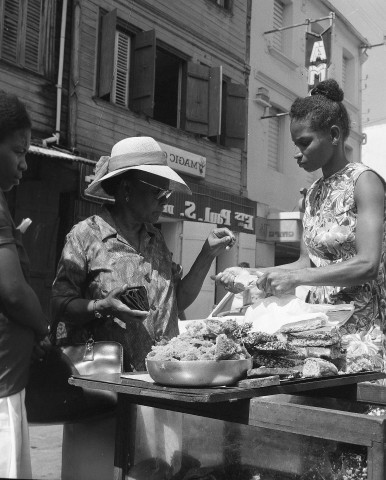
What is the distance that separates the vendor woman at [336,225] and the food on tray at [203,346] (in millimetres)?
468

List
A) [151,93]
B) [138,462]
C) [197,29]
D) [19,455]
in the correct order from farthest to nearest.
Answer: [197,29] < [151,93] < [138,462] < [19,455]

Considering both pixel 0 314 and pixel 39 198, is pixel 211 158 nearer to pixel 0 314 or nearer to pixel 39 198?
pixel 39 198

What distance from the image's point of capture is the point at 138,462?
1.82m

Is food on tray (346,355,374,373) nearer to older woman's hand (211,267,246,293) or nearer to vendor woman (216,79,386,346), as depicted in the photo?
vendor woman (216,79,386,346)

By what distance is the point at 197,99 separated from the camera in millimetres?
12094

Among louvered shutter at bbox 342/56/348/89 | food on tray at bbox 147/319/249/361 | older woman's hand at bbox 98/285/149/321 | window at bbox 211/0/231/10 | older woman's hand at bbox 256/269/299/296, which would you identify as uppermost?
louvered shutter at bbox 342/56/348/89

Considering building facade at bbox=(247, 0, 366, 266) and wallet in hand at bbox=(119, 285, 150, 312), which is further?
building facade at bbox=(247, 0, 366, 266)

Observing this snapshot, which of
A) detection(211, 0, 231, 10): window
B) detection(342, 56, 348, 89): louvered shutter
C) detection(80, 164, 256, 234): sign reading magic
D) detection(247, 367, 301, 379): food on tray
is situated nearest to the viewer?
detection(247, 367, 301, 379): food on tray

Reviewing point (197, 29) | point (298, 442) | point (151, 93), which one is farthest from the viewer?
point (197, 29)

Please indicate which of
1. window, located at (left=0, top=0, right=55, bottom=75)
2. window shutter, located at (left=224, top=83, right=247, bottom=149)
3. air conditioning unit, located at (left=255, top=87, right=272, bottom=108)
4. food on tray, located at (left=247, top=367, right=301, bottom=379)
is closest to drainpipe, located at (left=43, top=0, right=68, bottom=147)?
window, located at (left=0, top=0, right=55, bottom=75)

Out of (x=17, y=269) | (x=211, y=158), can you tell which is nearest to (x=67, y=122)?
(x=211, y=158)

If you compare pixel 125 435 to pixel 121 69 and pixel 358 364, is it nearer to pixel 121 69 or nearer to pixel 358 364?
pixel 358 364

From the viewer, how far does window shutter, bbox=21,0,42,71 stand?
30.4 ft

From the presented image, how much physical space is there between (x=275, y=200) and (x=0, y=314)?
1321 cm
